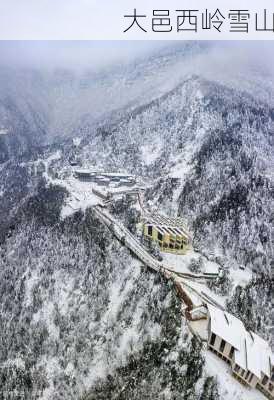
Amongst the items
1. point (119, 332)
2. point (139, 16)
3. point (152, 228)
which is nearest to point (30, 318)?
point (119, 332)

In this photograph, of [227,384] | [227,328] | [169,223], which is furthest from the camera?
[169,223]

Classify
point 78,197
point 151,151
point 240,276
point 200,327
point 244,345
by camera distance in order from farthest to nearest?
point 151,151, point 78,197, point 240,276, point 200,327, point 244,345

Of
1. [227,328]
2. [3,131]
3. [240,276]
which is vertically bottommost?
[240,276]

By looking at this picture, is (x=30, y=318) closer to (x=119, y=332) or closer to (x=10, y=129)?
(x=119, y=332)

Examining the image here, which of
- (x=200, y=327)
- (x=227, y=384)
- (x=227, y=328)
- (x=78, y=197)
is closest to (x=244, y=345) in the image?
(x=227, y=328)

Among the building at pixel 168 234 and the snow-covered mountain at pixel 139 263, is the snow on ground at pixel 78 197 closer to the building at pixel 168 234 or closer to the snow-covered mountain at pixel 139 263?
the snow-covered mountain at pixel 139 263

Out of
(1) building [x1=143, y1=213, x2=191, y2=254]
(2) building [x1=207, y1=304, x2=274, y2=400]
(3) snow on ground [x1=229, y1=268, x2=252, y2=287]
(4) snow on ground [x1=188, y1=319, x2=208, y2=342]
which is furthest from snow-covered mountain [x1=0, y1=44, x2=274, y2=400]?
(1) building [x1=143, y1=213, x2=191, y2=254]

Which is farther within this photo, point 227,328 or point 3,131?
point 3,131

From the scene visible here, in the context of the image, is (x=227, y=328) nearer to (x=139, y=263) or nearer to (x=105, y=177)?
(x=139, y=263)
